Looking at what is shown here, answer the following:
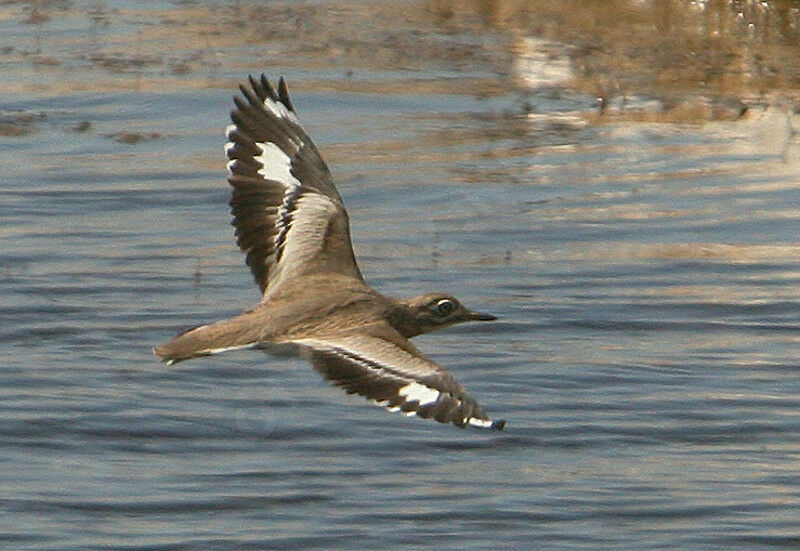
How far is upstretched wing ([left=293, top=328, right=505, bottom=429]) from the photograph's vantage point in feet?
22.7

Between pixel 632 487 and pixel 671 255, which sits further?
pixel 671 255

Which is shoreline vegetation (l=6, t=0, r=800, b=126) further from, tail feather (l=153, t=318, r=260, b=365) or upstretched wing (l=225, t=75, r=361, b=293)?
tail feather (l=153, t=318, r=260, b=365)

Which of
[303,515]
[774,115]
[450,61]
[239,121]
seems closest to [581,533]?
[303,515]

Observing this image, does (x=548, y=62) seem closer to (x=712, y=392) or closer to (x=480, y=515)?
(x=712, y=392)

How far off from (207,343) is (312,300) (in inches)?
18.2

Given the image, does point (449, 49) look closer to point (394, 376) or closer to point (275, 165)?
point (275, 165)

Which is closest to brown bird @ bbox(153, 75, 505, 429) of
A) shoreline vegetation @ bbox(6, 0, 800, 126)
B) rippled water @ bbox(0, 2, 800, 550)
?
rippled water @ bbox(0, 2, 800, 550)

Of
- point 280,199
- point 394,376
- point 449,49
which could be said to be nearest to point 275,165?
point 280,199

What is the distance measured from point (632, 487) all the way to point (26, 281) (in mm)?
3744

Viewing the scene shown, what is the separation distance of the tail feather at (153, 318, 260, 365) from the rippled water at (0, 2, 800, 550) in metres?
0.79

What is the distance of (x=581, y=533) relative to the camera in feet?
26.6

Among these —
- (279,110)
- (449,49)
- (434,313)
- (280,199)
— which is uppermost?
(279,110)

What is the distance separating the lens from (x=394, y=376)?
7.12 metres

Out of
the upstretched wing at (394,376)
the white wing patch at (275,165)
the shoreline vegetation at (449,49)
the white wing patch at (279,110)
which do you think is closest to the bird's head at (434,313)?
the upstretched wing at (394,376)
